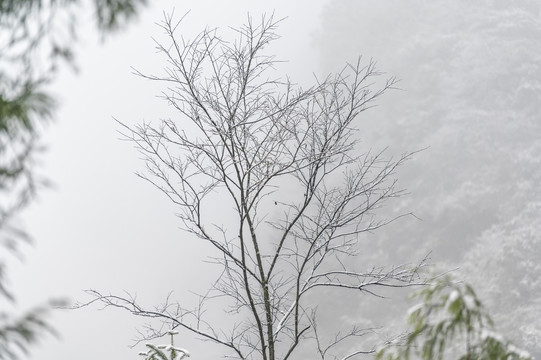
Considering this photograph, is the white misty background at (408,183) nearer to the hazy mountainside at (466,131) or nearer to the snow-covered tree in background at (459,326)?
the hazy mountainside at (466,131)

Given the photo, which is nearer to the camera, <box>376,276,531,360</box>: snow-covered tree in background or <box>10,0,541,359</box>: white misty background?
<box>376,276,531,360</box>: snow-covered tree in background

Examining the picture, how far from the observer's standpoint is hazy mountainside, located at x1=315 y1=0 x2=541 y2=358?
20141 millimetres

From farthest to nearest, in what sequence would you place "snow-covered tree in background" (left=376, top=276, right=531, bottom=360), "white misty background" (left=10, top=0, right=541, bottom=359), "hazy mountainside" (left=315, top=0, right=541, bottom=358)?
"white misty background" (left=10, top=0, right=541, bottom=359) → "hazy mountainside" (left=315, top=0, right=541, bottom=358) → "snow-covered tree in background" (left=376, top=276, right=531, bottom=360)

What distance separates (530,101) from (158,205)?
33.8 metres

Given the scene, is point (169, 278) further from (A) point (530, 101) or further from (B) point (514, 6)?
(B) point (514, 6)

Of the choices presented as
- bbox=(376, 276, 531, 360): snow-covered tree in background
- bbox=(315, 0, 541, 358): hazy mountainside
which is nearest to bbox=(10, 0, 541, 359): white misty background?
bbox=(315, 0, 541, 358): hazy mountainside

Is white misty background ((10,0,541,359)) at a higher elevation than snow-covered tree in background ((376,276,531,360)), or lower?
higher

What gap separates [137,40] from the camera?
256 ft

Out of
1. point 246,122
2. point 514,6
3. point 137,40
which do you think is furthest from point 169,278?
point 137,40

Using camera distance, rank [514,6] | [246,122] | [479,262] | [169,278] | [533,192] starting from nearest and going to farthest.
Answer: [246,122], [479,262], [533,192], [514,6], [169,278]

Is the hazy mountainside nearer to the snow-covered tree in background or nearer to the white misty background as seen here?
the white misty background

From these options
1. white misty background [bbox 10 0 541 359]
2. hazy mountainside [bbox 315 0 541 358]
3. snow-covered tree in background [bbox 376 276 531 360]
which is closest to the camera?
snow-covered tree in background [bbox 376 276 531 360]

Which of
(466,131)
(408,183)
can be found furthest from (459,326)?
(466,131)

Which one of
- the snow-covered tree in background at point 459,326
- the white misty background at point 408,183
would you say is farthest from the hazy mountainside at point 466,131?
the snow-covered tree in background at point 459,326
